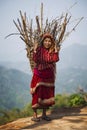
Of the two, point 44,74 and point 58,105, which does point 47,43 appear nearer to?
point 44,74

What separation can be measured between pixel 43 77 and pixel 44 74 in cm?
6

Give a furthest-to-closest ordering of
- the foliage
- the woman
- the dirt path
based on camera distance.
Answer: the foliage < the woman < the dirt path

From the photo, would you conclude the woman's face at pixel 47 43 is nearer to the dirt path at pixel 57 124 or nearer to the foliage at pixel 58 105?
the dirt path at pixel 57 124

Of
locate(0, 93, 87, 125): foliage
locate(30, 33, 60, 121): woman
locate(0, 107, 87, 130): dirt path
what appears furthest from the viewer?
locate(0, 93, 87, 125): foliage

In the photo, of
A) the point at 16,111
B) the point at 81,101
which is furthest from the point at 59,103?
the point at 16,111

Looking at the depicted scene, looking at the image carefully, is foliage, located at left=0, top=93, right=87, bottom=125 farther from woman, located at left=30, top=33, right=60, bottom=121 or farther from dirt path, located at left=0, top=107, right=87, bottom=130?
woman, located at left=30, top=33, right=60, bottom=121

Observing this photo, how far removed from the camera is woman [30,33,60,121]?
6387 mm

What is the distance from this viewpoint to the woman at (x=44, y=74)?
21.0 feet

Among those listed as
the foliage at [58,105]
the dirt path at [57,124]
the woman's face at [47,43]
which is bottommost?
the dirt path at [57,124]

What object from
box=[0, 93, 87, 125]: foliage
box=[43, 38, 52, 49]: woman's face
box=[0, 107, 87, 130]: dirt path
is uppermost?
box=[43, 38, 52, 49]: woman's face

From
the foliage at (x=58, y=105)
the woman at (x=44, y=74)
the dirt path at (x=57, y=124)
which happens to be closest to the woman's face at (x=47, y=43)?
the woman at (x=44, y=74)

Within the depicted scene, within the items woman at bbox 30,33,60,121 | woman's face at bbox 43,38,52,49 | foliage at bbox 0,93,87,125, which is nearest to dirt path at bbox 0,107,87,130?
woman at bbox 30,33,60,121

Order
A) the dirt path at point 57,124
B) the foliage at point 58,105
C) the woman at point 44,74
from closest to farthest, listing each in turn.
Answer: the dirt path at point 57,124 → the woman at point 44,74 → the foliage at point 58,105

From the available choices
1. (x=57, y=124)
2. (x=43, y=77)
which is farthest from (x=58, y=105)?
(x=57, y=124)
